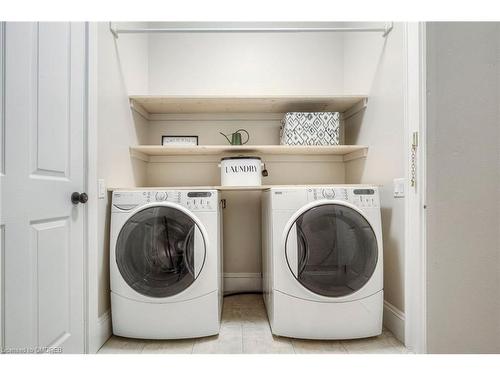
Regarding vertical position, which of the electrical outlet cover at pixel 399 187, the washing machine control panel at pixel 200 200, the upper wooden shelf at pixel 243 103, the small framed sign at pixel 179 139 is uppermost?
the upper wooden shelf at pixel 243 103

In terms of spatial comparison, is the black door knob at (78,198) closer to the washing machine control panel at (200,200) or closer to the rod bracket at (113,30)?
the washing machine control panel at (200,200)

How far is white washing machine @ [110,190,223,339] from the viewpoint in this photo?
156cm

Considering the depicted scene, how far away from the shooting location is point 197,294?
1.58m

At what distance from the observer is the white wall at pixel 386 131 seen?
62.4 inches

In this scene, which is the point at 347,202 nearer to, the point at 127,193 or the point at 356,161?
the point at 356,161

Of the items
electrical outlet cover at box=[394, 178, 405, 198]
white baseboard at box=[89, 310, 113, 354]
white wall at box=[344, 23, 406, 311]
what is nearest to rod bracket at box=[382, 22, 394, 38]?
white wall at box=[344, 23, 406, 311]

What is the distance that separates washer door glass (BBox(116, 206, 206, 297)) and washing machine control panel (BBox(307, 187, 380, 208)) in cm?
69

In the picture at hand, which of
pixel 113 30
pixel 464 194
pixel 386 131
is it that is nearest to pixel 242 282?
pixel 386 131

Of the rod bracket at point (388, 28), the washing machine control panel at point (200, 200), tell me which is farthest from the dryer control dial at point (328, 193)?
the rod bracket at point (388, 28)

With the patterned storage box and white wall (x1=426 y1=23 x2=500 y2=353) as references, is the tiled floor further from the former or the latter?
the patterned storage box

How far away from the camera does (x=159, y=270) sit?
61.7 inches

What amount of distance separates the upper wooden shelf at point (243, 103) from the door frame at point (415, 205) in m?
0.63

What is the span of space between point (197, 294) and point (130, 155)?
1073 mm
